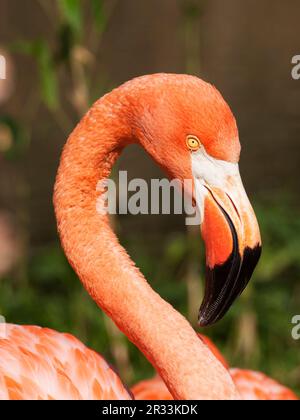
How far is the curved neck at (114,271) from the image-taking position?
2.52 m

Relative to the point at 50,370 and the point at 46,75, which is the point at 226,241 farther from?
the point at 46,75

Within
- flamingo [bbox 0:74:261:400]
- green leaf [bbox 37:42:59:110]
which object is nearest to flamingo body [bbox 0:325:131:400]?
flamingo [bbox 0:74:261:400]

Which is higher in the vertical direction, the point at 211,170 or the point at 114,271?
the point at 211,170

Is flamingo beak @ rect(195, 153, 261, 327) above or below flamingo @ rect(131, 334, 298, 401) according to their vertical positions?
above

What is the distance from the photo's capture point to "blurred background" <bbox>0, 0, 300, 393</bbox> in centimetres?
439

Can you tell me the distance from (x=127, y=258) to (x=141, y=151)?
13.5 ft

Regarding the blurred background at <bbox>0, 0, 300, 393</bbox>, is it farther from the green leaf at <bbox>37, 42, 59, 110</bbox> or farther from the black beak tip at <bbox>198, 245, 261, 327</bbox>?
the black beak tip at <bbox>198, 245, 261, 327</bbox>

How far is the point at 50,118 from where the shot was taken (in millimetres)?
6742

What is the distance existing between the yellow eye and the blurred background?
1.10m

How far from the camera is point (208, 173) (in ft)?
7.96

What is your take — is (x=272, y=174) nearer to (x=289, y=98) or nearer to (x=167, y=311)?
(x=289, y=98)

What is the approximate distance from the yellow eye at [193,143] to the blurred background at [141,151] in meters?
1.10

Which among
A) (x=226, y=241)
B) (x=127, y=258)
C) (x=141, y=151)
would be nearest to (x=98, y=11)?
(x=127, y=258)
